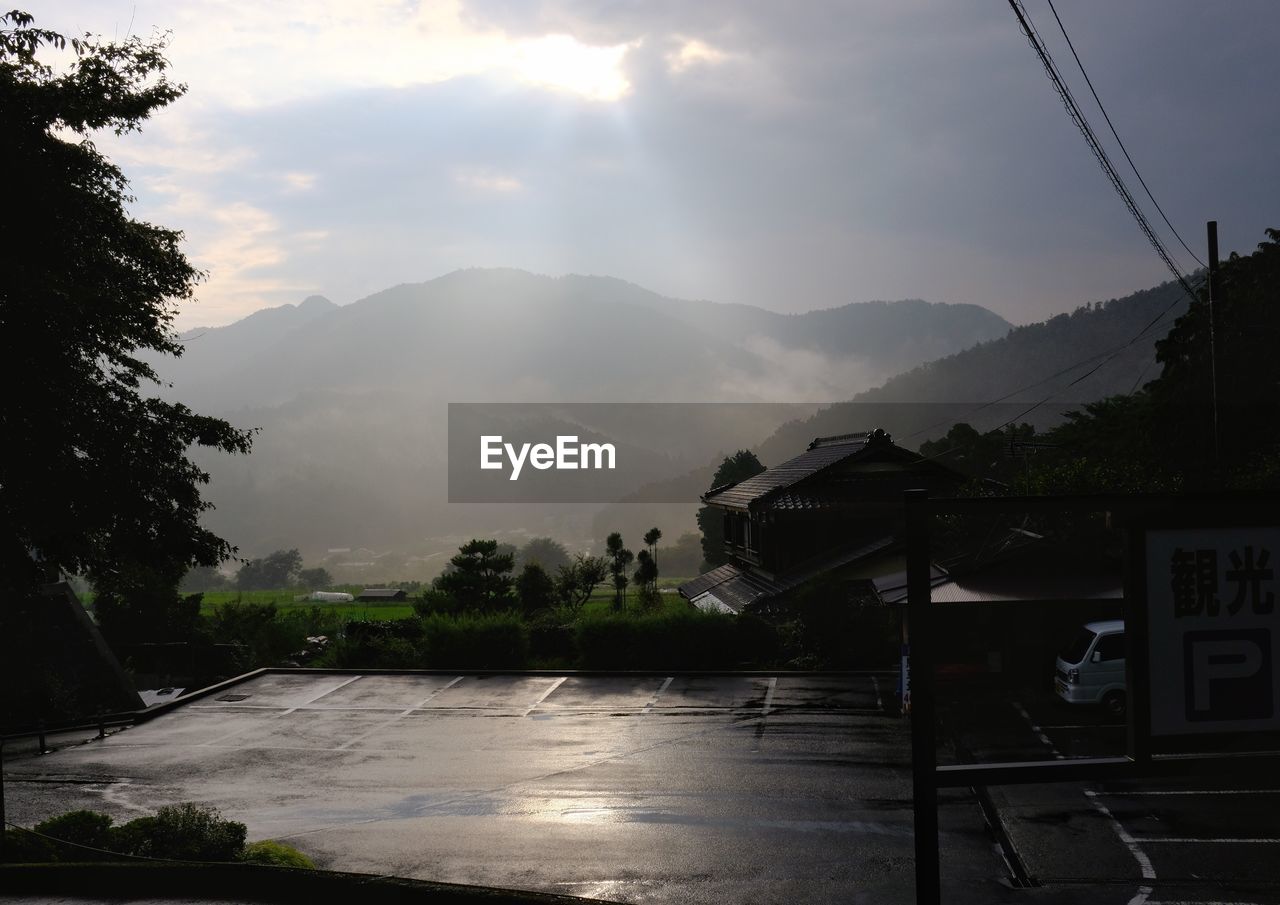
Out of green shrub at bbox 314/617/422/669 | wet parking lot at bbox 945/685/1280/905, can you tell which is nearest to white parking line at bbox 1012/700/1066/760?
wet parking lot at bbox 945/685/1280/905

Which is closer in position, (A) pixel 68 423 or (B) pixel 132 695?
(A) pixel 68 423

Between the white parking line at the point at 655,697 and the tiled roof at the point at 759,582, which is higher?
the tiled roof at the point at 759,582

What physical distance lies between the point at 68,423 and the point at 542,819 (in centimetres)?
953

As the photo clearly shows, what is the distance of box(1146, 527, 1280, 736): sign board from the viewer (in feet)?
16.5

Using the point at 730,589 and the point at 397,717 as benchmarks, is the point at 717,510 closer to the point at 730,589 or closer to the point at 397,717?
the point at 730,589

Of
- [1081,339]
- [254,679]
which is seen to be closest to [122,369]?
[254,679]

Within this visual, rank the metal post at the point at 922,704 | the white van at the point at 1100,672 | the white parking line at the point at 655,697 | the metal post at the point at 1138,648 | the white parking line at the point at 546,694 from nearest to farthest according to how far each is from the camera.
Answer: the metal post at the point at 922,704 → the metal post at the point at 1138,648 → the white van at the point at 1100,672 → the white parking line at the point at 655,697 → the white parking line at the point at 546,694

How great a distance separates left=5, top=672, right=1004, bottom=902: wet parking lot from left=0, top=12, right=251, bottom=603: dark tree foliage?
4889 millimetres

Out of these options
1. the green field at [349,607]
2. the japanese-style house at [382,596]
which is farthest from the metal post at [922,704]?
the japanese-style house at [382,596]

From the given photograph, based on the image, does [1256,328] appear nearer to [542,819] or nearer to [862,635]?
[862,635]

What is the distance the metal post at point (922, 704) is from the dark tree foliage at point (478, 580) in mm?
32065

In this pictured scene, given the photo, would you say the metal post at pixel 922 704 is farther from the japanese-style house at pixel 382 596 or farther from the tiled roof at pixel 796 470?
the japanese-style house at pixel 382 596

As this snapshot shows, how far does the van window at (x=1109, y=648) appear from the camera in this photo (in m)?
19.7

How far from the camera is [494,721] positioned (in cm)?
2264
